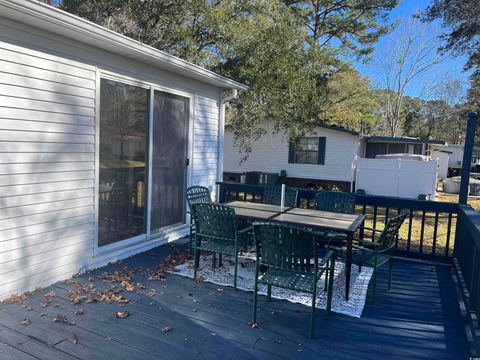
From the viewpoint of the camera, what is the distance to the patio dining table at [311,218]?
3.34 metres

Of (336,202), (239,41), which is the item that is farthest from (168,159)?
(239,41)

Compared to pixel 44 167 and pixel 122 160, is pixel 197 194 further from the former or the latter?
pixel 44 167

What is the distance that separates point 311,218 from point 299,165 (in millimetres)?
11463

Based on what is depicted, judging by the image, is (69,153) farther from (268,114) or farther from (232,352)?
(268,114)

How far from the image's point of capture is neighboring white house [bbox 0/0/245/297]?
3.09m

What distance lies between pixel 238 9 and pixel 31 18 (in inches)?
256

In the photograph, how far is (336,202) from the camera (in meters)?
4.75

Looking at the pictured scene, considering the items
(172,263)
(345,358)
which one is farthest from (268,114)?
(345,358)

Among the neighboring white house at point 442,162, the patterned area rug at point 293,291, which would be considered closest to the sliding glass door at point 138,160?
the patterned area rug at point 293,291

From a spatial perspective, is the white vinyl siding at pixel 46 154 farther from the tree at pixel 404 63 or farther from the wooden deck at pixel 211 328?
the tree at pixel 404 63

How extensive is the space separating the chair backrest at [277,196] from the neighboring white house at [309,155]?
28.1 ft

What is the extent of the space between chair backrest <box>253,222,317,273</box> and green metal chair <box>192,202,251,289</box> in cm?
73

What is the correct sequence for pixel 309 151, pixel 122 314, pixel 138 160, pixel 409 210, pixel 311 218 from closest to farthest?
pixel 122 314
pixel 311 218
pixel 138 160
pixel 409 210
pixel 309 151

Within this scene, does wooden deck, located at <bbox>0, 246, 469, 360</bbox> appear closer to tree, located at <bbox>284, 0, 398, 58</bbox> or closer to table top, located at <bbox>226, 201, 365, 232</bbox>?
table top, located at <bbox>226, 201, 365, 232</bbox>
